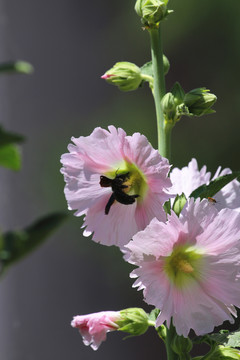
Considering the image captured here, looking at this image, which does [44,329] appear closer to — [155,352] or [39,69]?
[155,352]

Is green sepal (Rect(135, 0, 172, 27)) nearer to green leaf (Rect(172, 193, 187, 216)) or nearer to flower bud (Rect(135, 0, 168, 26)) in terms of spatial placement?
flower bud (Rect(135, 0, 168, 26))

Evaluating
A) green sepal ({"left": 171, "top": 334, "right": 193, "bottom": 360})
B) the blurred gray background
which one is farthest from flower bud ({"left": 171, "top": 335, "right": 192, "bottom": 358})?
the blurred gray background

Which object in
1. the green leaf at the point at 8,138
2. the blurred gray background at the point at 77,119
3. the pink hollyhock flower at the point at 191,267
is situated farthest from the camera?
the blurred gray background at the point at 77,119

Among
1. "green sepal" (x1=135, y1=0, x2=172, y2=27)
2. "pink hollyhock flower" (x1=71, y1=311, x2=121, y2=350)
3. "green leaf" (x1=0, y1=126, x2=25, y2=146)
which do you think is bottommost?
"pink hollyhock flower" (x1=71, y1=311, x2=121, y2=350)

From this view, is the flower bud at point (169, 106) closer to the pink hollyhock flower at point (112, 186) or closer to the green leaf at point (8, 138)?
the pink hollyhock flower at point (112, 186)

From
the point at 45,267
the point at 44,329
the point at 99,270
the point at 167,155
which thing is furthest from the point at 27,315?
the point at 167,155

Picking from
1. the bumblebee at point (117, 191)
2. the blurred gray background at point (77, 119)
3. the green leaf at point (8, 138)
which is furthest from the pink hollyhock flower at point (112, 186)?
the blurred gray background at point (77, 119)
